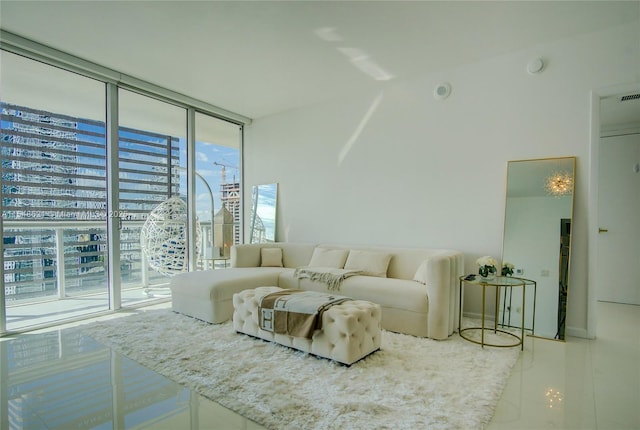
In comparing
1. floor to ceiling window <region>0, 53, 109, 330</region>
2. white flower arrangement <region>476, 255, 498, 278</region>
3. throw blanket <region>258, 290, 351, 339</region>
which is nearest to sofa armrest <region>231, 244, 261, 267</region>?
floor to ceiling window <region>0, 53, 109, 330</region>

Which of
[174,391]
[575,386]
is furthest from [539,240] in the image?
[174,391]

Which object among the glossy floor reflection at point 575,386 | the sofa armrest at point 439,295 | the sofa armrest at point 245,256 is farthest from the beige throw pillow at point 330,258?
the glossy floor reflection at point 575,386

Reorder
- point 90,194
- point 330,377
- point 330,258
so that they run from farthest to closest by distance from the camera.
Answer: point 330,258 < point 90,194 < point 330,377

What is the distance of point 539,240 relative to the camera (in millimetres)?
3383

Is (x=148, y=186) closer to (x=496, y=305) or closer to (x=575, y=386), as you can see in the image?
(x=496, y=305)

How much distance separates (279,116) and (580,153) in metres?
3.98

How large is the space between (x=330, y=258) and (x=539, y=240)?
2248 millimetres

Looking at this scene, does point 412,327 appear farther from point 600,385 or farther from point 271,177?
point 271,177

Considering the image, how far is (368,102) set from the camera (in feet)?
14.9

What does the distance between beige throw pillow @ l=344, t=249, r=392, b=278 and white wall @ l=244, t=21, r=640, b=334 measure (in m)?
0.43

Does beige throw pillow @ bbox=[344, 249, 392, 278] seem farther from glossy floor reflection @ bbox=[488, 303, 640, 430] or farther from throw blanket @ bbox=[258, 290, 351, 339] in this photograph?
glossy floor reflection @ bbox=[488, 303, 640, 430]

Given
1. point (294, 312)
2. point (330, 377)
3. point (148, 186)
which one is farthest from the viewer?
point (148, 186)

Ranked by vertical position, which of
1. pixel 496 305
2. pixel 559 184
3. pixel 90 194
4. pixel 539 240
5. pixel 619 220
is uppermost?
pixel 559 184

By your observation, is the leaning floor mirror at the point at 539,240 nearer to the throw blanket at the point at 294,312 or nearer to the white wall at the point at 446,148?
the white wall at the point at 446,148
